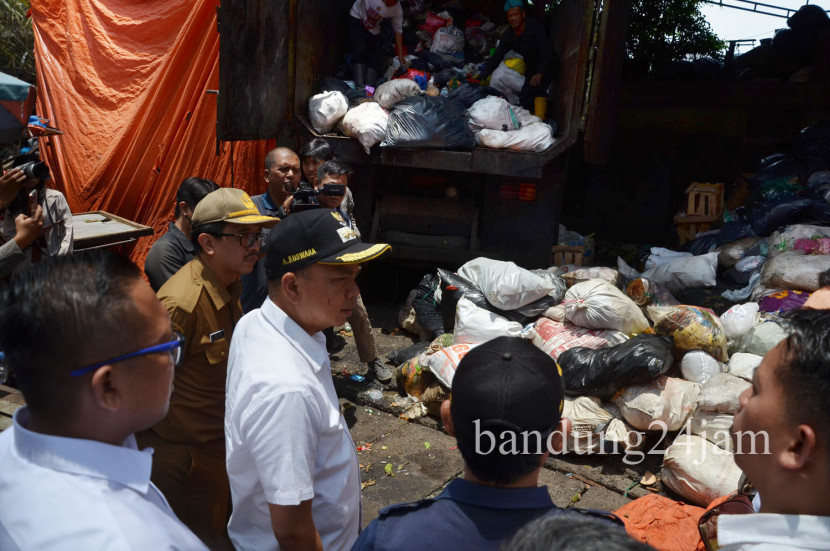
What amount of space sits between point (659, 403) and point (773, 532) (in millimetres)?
2549

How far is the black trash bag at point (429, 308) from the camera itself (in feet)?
16.2

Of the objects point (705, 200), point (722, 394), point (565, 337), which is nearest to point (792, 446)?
point (722, 394)

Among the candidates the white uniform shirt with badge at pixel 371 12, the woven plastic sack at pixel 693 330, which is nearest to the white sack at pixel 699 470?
the woven plastic sack at pixel 693 330

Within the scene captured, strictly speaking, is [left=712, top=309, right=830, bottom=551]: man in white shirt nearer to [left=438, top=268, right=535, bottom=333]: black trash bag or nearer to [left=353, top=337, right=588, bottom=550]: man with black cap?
[left=353, top=337, right=588, bottom=550]: man with black cap

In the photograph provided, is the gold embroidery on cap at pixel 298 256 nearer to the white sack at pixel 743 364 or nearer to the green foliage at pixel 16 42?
the white sack at pixel 743 364

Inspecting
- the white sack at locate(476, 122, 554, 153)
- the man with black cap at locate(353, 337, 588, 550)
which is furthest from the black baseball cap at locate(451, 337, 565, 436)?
the white sack at locate(476, 122, 554, 153)

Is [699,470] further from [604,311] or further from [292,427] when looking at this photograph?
[292,427]

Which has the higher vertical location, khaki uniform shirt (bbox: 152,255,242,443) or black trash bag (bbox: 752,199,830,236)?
black trash bag (bbox: 752,199,830,236)

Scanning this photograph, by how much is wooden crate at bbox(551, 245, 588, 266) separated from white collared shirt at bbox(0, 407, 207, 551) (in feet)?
16.3

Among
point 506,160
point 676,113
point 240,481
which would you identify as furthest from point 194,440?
point 676,113

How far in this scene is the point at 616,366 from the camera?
11.7ft

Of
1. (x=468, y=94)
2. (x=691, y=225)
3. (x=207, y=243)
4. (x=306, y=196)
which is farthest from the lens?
(x=691, y=225)

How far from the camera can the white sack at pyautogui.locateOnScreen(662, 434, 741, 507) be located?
2961mm

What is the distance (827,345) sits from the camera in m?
1.03
